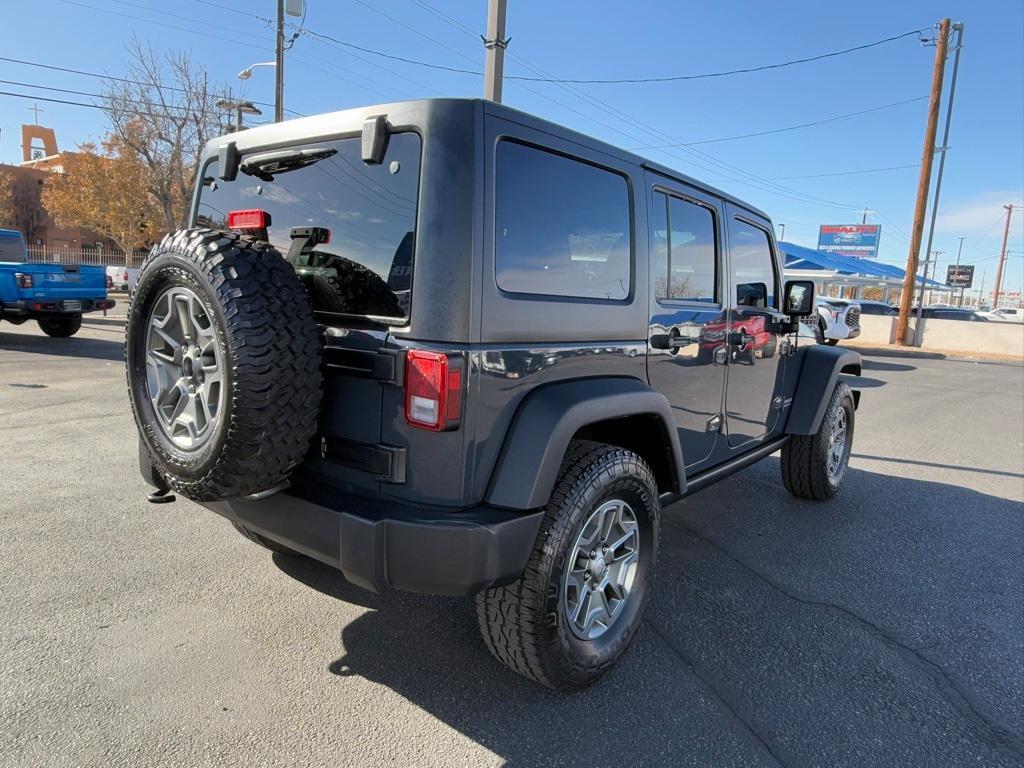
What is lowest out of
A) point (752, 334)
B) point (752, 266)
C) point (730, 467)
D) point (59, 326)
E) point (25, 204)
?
point (59, 326)

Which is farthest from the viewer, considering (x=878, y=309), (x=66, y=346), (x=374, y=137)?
(x=878, y=309)

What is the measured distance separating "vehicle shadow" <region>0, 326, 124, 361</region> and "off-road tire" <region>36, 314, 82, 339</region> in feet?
0.44

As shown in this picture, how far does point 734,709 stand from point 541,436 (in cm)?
129

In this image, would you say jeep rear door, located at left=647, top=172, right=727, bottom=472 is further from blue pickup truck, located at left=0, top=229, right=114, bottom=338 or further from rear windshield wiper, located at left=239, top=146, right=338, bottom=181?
blue pickup truck, located at left=0, top=229, right=114, bottom=338

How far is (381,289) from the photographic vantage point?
221 cm

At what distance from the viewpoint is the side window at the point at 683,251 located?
117 inches

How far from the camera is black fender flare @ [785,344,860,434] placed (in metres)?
4.39

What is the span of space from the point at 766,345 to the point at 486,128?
99.0 inches

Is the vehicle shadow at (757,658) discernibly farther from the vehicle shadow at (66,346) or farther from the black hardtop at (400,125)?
the vehicle shadow at (66,346)

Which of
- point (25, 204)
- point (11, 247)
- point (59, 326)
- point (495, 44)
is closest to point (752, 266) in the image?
point (495, 44)

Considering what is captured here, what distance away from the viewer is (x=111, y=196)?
3059cm

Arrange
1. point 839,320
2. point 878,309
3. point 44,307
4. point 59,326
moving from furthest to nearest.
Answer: point 878,309 → point 839,320 → point 59,326 → point 44,307

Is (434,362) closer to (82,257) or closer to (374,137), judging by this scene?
(374,137)

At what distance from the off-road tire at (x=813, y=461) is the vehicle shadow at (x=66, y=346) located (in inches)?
363
